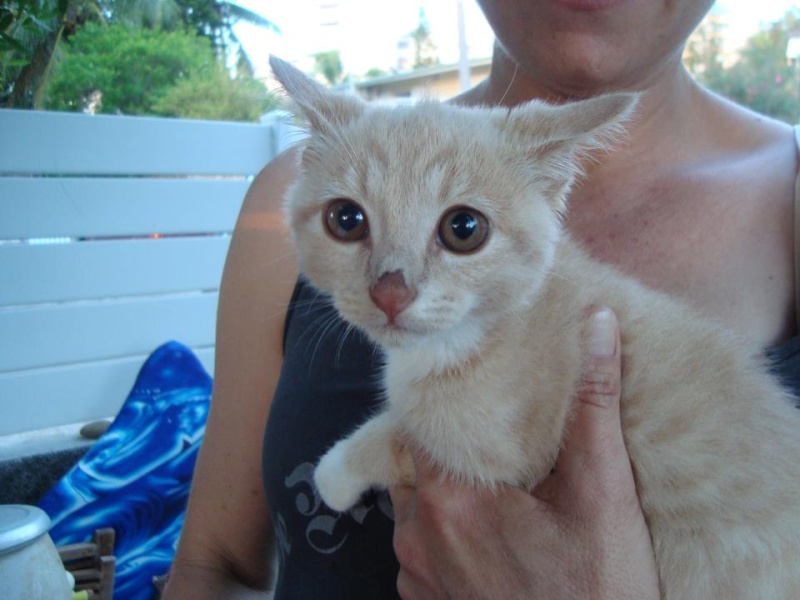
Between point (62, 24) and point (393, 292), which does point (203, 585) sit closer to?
point (393, 292)

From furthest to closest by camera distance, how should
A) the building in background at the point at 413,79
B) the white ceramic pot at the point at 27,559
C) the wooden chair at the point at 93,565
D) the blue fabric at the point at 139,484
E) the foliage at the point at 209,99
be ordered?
the foliage at the point at 209,99 < the building in background at the point at 413,79 < the blue fabric at the point at 139,484 < the wooden chair at the point at 93,565 < the white ceramic pot at the point at 27,559

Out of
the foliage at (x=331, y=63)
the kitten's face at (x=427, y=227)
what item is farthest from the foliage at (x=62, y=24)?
the kitten's face at (x=427, y=227)

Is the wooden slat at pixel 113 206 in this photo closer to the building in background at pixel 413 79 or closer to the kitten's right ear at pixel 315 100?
the building in background at pixel 413 79

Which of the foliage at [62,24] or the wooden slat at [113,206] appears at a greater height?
the foliage at [62,24]

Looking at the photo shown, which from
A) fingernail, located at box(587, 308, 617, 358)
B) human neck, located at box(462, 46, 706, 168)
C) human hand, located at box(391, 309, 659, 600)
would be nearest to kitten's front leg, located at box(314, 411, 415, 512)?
human hand, located at box(391, 309, 659, 600)

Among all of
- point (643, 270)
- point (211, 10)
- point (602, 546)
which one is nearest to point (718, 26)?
point (643, 270)

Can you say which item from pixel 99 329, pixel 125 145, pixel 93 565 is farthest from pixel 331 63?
pixel 93 565
